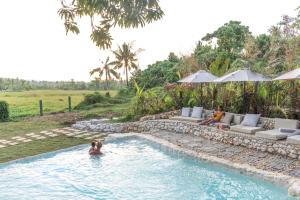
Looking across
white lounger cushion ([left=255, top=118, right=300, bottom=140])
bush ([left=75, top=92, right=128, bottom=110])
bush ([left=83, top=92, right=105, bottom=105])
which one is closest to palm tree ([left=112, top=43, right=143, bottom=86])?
bush ([left=75, top=92, right=128, bottom=110])

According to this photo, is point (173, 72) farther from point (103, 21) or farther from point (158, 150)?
point (103, 21)

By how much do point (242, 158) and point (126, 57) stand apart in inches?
1373

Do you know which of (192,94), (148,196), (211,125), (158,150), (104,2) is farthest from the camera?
(192,94)

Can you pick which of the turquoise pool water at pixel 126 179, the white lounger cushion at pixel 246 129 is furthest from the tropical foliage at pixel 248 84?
the turquoise pool water at pixel 126 179

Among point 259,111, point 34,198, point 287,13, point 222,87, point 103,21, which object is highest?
point 287,13

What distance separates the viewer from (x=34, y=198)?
301 inches

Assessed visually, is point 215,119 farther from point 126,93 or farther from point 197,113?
point 126,93

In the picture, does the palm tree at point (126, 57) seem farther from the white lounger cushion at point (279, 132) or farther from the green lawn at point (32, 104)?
the white lounger cushion at point (279, 132)

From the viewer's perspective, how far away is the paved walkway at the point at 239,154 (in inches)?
316

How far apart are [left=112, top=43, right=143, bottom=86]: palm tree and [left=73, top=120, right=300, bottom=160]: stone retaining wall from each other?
27.6 m

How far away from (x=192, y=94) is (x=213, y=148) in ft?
19.1

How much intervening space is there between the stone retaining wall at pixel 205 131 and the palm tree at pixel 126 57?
2756 cm

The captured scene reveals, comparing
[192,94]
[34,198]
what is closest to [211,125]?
[192,94]

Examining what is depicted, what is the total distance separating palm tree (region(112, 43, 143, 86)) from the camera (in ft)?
139
